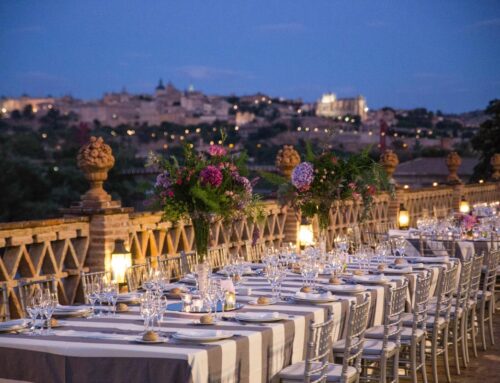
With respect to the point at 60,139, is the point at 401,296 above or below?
below

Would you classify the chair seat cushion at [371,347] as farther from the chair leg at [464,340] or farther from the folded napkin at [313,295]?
the chair leg at [464,340]

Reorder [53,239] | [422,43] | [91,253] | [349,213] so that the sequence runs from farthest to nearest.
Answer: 1. [422,43]
2. [349,213]
3. [91,253]
4. [53,239]

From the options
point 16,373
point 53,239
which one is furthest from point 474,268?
point 16,373

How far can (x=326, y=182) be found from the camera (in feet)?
31.5

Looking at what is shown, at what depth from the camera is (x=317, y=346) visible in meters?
5.46

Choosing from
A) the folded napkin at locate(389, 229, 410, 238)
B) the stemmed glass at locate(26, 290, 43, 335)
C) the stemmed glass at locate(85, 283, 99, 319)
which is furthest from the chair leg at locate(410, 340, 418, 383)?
the folded napkin at locate(389, 229, 410, 238)

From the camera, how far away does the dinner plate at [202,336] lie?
198 inches

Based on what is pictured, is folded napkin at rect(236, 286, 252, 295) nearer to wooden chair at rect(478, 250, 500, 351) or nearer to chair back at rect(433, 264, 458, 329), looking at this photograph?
chair back at rect(433, 264, 458, 329)

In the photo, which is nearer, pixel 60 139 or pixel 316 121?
pixel 60 139

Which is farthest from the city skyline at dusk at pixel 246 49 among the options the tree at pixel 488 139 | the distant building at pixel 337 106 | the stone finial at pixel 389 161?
the stone finial at pixel 389 161

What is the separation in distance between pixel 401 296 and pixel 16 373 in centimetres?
276

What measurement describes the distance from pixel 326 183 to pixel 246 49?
121860 millimetres

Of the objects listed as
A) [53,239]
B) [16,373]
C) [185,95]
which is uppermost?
[185,95]

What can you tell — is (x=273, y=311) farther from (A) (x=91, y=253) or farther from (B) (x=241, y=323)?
(A) (x=91, y=253)
